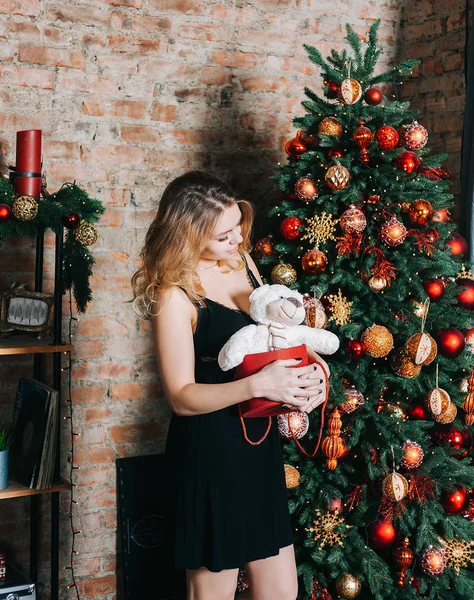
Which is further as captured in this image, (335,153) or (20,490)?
(335,153)

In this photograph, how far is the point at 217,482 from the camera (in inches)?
72.9

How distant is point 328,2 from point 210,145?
2.58 ft

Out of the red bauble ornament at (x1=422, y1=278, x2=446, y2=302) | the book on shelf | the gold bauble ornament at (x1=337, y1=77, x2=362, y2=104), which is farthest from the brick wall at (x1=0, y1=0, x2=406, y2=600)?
the red bauble ornament at (x1=422, y1=278, x2=446, y2=302)

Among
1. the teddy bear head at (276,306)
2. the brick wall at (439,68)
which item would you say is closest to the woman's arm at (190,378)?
the teddy bear head at (276,306)

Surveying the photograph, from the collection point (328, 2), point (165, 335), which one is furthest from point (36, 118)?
point (328, 2)

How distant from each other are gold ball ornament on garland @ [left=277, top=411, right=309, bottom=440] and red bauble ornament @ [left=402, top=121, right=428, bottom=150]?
0.89m

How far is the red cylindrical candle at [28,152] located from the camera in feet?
6.93

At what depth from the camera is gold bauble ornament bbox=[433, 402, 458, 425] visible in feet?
7.29

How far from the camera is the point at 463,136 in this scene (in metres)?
2.69

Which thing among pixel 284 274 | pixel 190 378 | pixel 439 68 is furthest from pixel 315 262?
pixel 439 68

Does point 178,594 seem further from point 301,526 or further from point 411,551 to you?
point 411,551

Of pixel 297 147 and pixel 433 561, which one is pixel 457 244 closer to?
pixel 297 147

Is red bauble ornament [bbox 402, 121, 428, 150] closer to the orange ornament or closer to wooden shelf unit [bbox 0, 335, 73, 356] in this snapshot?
the orange ornament

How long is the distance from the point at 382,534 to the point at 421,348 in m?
0.58
